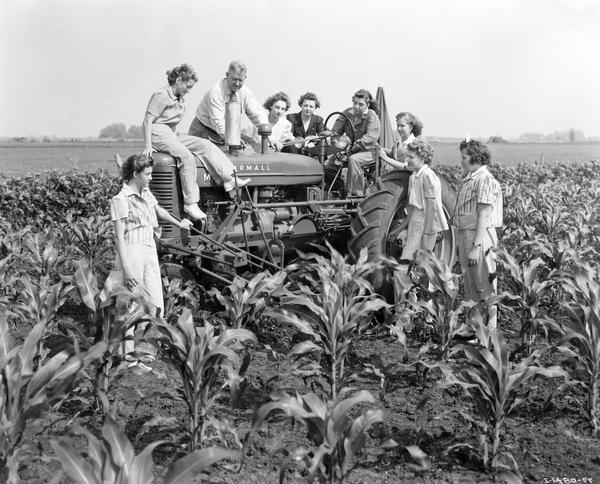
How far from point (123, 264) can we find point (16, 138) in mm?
71602

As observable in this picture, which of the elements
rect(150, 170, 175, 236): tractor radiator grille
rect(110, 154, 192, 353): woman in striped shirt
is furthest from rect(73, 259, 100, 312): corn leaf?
rect(150, 170, 175, 236): tractor radiator grille

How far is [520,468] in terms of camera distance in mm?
3465

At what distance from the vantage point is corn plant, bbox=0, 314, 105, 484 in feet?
9.21

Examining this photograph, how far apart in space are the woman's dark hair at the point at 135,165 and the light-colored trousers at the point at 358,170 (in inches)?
102

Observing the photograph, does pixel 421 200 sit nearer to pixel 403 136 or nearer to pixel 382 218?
pixel 382 218

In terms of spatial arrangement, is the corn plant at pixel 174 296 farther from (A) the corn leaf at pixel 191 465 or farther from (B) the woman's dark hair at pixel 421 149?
(A) the corn leaf at pixel 191 465

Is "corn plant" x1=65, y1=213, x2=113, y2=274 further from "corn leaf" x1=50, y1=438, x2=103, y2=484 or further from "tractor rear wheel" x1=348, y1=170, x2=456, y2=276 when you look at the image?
"corn leaf" x1=50, y1=438, x2=103, y2=484

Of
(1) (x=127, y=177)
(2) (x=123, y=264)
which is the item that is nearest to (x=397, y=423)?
(2) (x=123, y=264)

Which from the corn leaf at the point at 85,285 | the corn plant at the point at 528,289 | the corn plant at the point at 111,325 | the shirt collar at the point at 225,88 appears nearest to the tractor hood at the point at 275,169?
the shirt collar at the point at 225,88

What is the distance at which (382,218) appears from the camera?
5.75m

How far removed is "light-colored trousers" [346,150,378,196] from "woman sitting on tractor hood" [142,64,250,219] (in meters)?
1.52

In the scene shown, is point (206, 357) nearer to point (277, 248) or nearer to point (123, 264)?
point (123, 264)

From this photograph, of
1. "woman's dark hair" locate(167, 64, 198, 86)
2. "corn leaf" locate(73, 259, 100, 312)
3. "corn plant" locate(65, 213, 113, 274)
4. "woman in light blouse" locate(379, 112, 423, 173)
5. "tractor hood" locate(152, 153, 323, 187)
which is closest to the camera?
"corn leaf" locate(73, 259, 100, 312)

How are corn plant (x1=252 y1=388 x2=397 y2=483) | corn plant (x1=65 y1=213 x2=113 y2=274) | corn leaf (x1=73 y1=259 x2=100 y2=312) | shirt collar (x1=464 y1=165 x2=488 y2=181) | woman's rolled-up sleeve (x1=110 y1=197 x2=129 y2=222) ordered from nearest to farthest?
corn plant (x1=252 y1=388 x2=397 y2=483), corn leaf (x1=73 y1=259 x2=100 y2=312), woman's rolled-up sleeve (x1=110 y1=197 x2=129 y2=222), shirt collar (x1=464 y1=165 x2=488 y2=181), corn plant (x1=65 y1=213 x2=113 y2=274)
